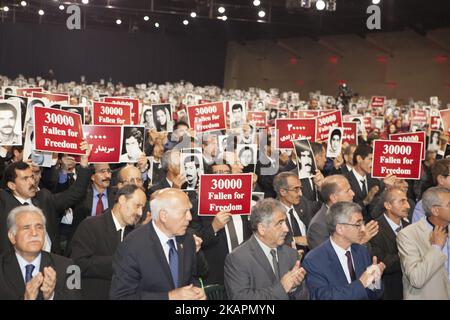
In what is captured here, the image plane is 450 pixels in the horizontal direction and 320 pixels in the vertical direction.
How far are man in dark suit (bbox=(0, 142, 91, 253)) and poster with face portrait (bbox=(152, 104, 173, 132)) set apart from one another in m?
6.09

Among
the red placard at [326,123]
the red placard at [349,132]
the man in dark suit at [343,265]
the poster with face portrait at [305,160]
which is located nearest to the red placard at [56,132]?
the poster with face portrait at [305,160]

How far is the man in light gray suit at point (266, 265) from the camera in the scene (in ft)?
18.5

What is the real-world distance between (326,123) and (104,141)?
4501 mm

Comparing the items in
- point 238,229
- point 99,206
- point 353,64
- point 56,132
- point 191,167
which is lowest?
point 238,229

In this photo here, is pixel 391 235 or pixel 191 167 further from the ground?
pixel 191 167

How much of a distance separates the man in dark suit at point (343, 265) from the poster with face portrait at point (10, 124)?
432 cm

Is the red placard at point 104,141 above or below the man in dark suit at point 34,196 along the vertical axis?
above

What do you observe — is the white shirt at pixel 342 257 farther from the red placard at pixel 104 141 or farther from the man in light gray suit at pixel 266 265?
the red placard at pixel 104 141

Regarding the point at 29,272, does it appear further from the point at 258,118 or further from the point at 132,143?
the point at 258,118

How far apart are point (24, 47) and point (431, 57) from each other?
21299 mm

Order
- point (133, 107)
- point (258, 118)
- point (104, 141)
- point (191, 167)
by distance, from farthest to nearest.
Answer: point (258, 118)
point (133, 107)
point (104, 141)
point (191, 167)

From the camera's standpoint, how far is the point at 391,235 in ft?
24.5

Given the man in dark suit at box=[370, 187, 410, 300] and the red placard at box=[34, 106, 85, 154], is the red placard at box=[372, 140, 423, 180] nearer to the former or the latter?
the man in dark suit at box=[370, 187, 410, 300]

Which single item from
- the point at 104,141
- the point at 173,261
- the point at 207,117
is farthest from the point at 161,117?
the point at 173,261
